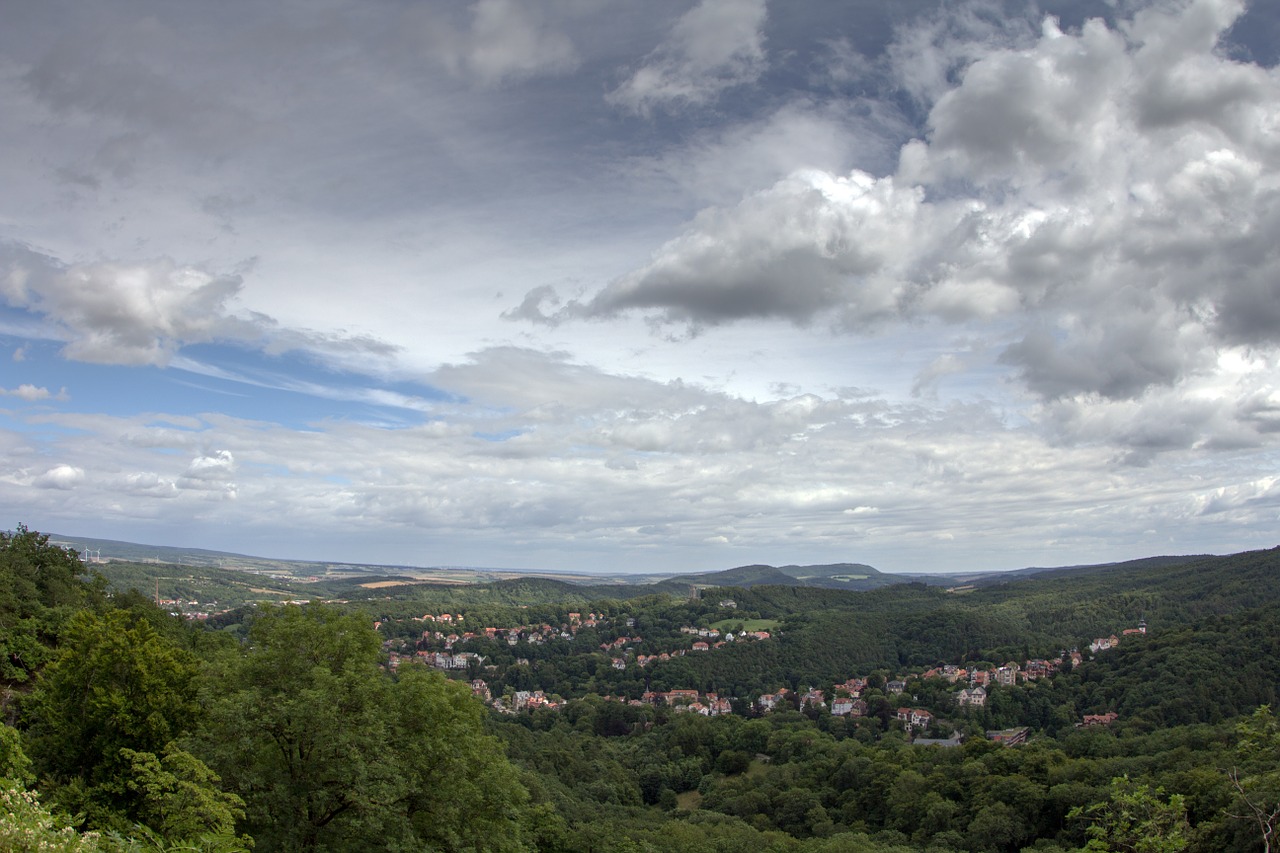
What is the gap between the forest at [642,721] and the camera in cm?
1562

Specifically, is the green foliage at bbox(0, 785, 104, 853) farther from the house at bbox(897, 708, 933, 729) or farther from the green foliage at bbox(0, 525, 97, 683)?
the house at bbox(897, 708, 933, 729)

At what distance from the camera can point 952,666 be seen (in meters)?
132

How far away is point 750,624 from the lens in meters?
172

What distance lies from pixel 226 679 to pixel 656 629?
16392 centimetres

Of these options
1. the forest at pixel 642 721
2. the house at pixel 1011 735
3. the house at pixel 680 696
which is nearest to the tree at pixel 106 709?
the forest at pixel 642 721

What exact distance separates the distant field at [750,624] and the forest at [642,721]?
4.65 feet

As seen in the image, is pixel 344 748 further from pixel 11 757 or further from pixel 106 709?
pixel 106 709

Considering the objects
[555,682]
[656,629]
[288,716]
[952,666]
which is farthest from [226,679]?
[656,629]

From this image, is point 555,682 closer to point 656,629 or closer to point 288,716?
point 656,629

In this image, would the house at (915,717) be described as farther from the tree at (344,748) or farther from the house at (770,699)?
the tree at (344,748)

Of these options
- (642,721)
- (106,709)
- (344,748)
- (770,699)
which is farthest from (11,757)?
(770,699)

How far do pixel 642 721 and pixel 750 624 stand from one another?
7027cm

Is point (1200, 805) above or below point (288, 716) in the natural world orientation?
below

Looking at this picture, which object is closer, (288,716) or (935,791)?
(288,716)
